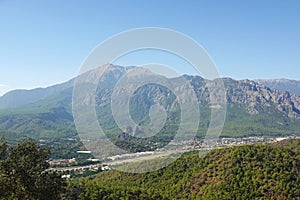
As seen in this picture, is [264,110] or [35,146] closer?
[35,146]

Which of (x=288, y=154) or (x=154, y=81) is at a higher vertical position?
(x=154, y=81)

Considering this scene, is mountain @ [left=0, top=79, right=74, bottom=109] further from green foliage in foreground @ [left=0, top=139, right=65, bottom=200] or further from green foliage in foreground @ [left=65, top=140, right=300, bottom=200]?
green foliage in foreground @ [left=0, top=139, right=65, bottom=200]

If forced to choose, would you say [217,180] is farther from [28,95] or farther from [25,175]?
[28,95]

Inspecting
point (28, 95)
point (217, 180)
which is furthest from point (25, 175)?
point (28, 95)

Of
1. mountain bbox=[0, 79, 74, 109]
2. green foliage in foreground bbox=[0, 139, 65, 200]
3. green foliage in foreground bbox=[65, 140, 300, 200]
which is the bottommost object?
green foliage in foreground bbox=[65, 140, 300, 200]


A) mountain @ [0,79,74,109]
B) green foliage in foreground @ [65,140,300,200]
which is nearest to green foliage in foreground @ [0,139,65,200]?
green foliage in foreground @ [65,140,300,200]

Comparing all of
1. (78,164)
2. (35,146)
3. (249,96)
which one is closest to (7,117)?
(78,164)

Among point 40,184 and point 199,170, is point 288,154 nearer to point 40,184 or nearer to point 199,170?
point 199,170
